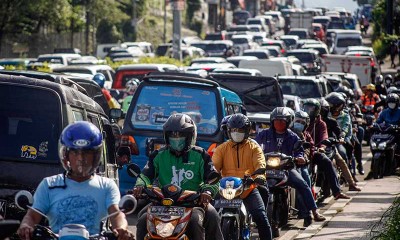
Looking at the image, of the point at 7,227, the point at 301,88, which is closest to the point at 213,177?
the point at 7,227

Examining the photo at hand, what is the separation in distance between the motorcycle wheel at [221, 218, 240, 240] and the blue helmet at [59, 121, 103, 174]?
473 cm

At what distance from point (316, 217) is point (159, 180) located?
489 centimetres

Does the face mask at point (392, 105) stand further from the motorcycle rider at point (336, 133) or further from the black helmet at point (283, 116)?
the black helmet at point (283, 116)

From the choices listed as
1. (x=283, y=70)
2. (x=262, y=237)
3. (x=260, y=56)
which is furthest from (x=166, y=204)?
(x=260, y=56)

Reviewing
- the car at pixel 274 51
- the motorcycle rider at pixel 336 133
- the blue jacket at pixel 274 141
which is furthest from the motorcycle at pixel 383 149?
the car at pixel 274 51

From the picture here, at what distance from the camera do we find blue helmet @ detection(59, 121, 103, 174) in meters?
7.12

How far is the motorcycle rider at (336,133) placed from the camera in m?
19.4

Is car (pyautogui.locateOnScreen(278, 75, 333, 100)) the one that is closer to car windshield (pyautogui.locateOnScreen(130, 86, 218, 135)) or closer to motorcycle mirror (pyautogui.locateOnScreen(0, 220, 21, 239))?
car windshield (pyautogui.locateOnScreen(130, 86, 218, 135))

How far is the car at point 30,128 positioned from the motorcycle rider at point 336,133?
8.72 metres

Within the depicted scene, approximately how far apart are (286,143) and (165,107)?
7.80 feet

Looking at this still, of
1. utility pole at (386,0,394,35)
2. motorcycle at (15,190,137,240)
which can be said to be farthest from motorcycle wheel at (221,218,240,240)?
utility pole at (386,0,394,35)

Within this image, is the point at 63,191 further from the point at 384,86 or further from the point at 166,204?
the point at 384,86

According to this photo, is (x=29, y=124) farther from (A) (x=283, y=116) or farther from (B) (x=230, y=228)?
(A) (x=283, y=116)

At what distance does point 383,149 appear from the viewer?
22.1m
